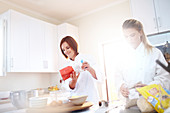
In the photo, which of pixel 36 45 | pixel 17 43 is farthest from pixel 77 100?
pixel 36 45

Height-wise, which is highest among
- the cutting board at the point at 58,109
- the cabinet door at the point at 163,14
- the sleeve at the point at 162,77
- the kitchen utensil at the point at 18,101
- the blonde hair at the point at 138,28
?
the cabinet door at the point at 163,14

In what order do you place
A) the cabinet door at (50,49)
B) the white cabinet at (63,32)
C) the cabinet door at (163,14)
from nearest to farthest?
the cabinet door at (163,14), the cabinet door at (50,49), the white cabinet at (63,32)

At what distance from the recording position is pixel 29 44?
7.52 ft

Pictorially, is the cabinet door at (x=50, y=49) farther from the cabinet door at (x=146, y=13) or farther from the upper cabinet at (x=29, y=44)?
the cabinet door at (x=146, y=13)

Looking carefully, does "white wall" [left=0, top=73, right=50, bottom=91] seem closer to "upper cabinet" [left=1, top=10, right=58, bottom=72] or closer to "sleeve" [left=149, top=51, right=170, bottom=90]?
"upper cabinet" [left=1, top=10, right=58, bottom=72]

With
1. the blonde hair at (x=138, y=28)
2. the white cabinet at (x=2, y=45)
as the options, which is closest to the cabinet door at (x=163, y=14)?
the blonde hair at (x=138, y=28)

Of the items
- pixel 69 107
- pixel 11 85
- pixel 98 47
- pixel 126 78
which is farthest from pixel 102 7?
pixel 69 107

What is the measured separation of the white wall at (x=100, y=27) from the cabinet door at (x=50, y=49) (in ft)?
1.55

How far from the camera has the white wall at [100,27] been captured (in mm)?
2355

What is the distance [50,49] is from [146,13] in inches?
62.1

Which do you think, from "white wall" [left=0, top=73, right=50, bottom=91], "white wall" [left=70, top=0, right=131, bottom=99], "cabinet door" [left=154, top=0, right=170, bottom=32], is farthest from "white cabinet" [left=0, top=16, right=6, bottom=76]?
"cabinet door" [left=154, top=0, right=170, bottom=32]

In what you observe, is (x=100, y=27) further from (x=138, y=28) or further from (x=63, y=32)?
(x=138, y=28)

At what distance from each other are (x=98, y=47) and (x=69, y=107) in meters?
1.74

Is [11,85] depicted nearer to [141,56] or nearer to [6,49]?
[6,49]
